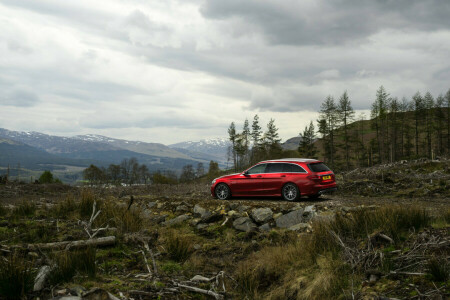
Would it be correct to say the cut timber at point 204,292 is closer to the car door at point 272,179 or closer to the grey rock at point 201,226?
the grey rock at point 201,226

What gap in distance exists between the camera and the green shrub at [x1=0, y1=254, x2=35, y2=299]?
4.49 m

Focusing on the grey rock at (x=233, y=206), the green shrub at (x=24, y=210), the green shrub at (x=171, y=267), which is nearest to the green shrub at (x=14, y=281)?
the green shrub at (x=171, y=267)

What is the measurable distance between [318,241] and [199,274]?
287 cm

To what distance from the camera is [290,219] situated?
10.8m

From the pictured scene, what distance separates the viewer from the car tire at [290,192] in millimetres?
13000

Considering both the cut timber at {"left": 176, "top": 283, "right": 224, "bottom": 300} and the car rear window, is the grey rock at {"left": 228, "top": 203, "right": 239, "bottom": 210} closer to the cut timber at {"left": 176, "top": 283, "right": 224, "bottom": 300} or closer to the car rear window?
the car rear window

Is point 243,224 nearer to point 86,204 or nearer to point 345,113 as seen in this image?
point 86,204

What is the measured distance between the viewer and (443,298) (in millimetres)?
4566

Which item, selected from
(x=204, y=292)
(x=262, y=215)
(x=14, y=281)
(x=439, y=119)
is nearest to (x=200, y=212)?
(x=262, y=215)

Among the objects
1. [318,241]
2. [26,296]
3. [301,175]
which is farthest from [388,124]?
[26,296]

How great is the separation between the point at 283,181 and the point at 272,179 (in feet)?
1.68

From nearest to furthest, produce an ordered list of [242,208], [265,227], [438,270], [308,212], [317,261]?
[438,270]
[317,261]
[308,212]
[265,227]
[242,208]

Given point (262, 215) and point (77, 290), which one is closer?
point (77, 290)

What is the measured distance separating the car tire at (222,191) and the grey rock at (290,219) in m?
4.07
